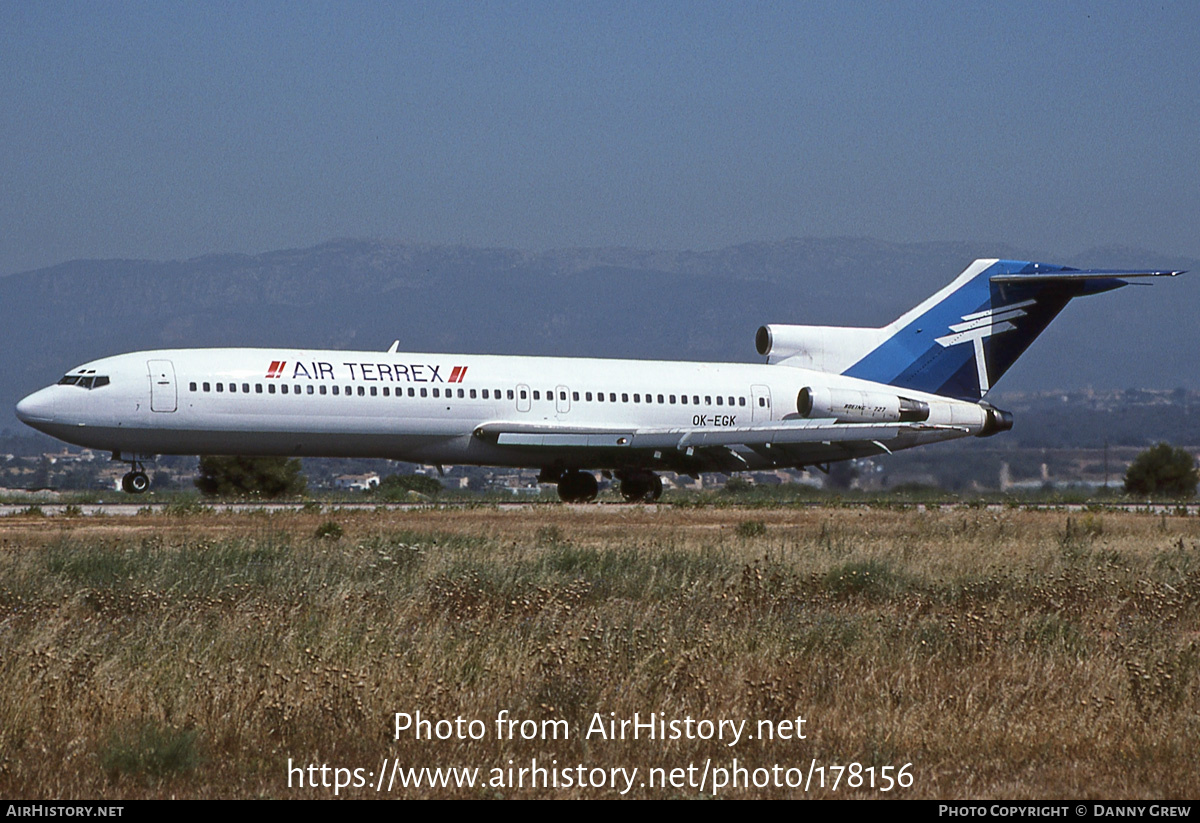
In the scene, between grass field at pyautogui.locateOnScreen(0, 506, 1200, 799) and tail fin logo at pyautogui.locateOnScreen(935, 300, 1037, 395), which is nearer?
grass field at pyautogui.locateOnScreen(0, 506, 1200, 799)

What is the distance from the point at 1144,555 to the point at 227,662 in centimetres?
1442

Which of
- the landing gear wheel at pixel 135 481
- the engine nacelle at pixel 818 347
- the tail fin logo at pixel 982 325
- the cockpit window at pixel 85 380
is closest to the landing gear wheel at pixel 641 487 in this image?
the engine nacelle at pixel 818 347

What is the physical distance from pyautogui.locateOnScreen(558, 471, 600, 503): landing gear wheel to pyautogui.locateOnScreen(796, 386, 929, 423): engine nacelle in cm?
605

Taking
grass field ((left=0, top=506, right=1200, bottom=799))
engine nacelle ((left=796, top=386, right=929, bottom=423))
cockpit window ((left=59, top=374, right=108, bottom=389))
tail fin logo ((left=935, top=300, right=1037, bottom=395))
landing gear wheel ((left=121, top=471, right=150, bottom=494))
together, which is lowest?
grass field ((left=0, top=506, right=1200, bottom=799))

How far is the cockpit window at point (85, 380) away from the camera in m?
33.7

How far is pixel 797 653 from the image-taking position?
12969 mm

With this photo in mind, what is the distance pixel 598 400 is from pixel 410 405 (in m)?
5.20

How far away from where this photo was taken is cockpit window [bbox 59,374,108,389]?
111ft

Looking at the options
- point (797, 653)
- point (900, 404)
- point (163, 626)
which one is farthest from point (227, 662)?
point (900, 404)

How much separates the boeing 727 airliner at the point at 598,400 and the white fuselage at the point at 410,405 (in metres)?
0.04

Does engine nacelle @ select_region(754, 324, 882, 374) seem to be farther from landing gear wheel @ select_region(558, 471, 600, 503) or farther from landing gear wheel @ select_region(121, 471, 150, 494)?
landing gear wheel @ select_region(121, 471, 150, 494)

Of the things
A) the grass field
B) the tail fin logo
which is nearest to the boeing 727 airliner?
the tail fin logo

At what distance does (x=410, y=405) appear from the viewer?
116 feet

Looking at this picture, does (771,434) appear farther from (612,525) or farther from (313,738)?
(313,738)
